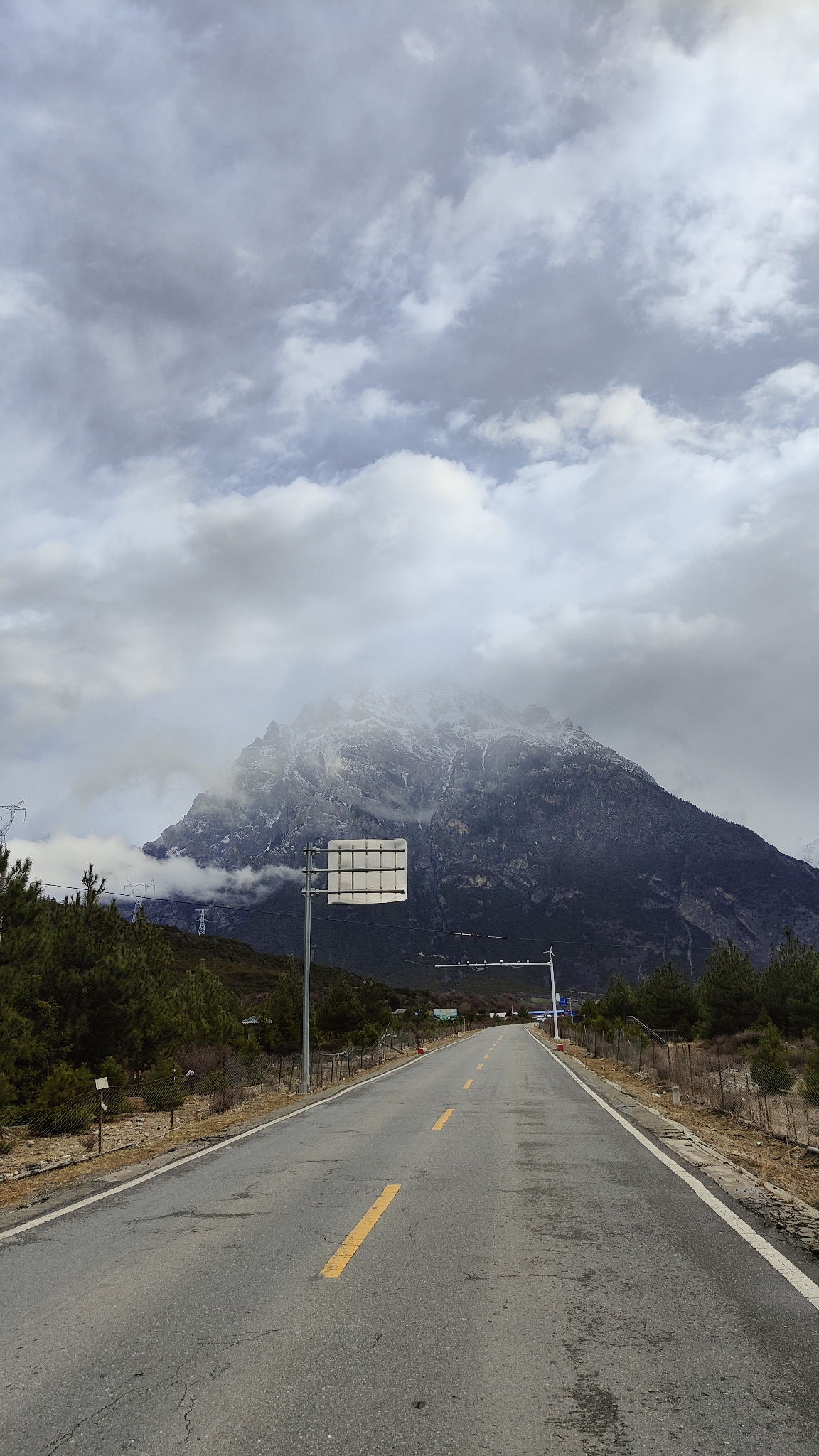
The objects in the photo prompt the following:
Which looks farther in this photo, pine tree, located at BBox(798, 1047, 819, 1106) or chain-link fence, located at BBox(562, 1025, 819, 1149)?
pine tree, located at BBox(798, 1047, 819, 1106)

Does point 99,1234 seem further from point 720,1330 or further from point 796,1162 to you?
point 796,1162

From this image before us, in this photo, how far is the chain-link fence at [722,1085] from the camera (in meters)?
17.2

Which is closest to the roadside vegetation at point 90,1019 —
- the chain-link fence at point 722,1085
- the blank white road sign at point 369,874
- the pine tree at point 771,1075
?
the blank white road sign at point 369,874

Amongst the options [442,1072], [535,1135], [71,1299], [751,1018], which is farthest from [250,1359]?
[751,1018]

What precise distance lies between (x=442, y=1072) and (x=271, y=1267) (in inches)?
962

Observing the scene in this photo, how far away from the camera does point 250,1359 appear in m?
4.71

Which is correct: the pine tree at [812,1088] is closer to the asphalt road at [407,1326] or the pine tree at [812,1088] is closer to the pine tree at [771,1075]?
the pine tree at [771,1075]

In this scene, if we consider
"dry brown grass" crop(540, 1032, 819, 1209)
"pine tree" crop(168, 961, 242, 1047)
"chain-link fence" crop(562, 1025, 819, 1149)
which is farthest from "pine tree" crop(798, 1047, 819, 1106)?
"pine tree" crop(168, 961, 242, 1047)

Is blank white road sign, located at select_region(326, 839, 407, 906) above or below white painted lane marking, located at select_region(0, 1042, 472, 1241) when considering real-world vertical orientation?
above

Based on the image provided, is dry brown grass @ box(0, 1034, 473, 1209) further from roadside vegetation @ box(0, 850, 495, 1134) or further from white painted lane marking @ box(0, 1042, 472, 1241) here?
roadside vegetation @ box(0, 850, 495, 1134)

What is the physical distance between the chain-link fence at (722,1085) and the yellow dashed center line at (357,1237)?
27.4ft

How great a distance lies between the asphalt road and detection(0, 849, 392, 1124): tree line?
1119 cm

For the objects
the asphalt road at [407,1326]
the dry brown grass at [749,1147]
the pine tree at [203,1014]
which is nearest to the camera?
the asphalt road at [407,1326]

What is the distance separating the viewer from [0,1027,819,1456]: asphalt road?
12.7ft
